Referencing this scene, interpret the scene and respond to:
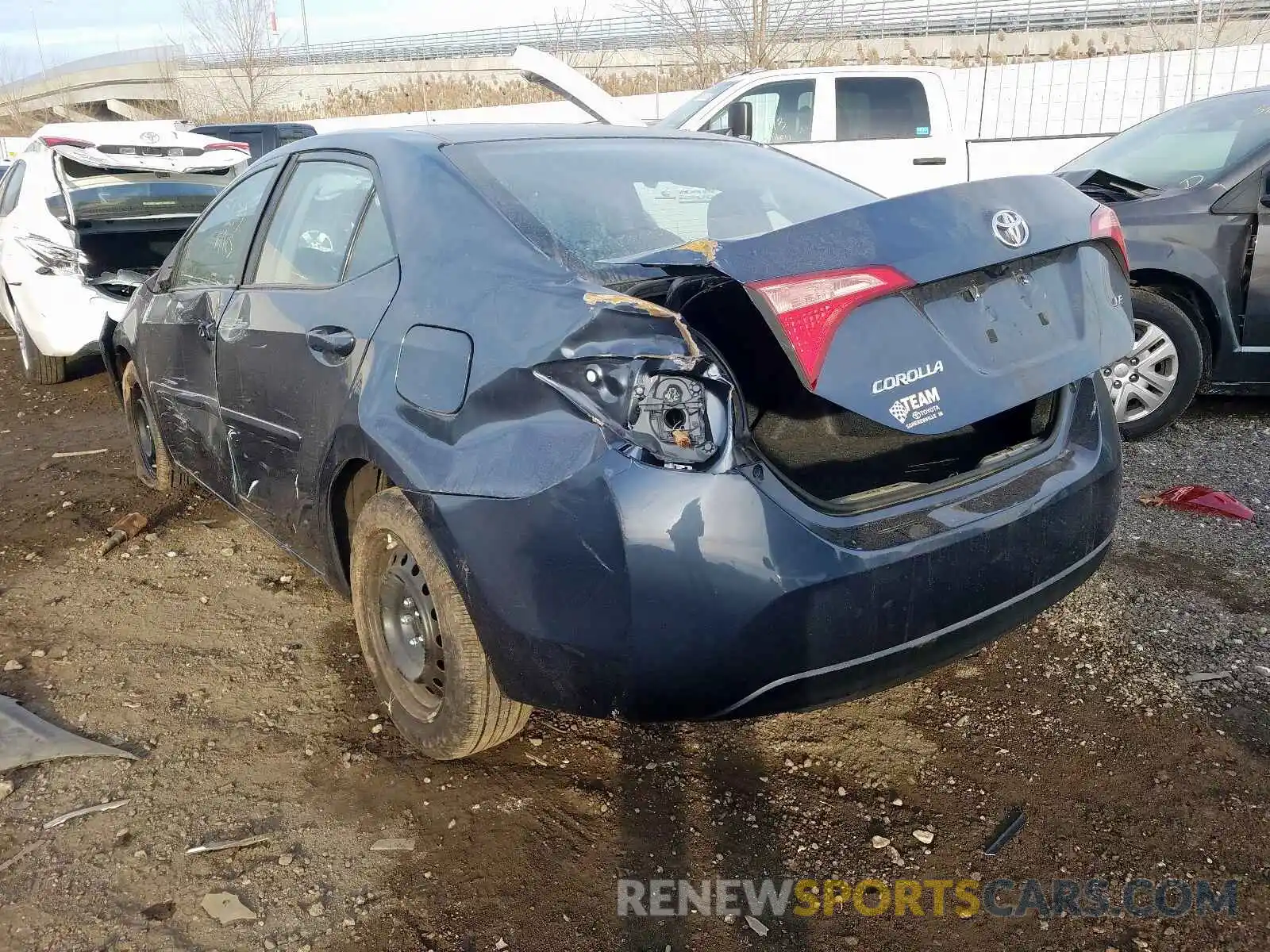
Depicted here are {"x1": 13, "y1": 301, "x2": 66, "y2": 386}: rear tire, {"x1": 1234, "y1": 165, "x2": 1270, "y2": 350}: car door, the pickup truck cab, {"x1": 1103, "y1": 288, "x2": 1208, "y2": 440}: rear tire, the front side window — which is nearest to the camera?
the front side window

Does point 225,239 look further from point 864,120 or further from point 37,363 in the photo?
point 864,120

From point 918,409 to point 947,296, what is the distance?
281mm

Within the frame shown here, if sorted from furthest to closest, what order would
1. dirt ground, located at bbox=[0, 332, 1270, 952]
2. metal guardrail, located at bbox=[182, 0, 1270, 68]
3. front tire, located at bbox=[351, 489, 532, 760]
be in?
metal guardrail, located at bbox=[182, 0, 1270, 68], front tire, located at bbox=[351, 489, 532, 760], dirt ground, located at bbox=[0, 332, 1270, 952]

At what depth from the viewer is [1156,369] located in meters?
4.92

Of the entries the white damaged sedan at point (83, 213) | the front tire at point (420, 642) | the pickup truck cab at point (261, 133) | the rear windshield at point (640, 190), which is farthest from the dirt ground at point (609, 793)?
the pickup truck cab at point (261, 133)

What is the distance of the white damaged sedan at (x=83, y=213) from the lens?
20.5 feet

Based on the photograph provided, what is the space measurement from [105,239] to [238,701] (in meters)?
5.27

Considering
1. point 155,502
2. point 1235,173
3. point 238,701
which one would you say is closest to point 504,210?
point 238,701

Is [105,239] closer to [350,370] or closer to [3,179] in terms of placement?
[3,179]

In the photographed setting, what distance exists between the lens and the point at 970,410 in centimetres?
198

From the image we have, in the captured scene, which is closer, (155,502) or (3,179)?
(155,502)

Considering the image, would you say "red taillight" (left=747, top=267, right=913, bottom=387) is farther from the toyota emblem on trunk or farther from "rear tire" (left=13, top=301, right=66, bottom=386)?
"rear tire" (left=13, top=301, right=66, bottom=386)

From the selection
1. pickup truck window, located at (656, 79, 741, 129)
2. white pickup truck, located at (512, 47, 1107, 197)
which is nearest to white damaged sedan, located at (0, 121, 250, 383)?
pickup truck window, located at (656, 79, 741, 129)

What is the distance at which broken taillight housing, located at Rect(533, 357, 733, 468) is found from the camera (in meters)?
1.87
